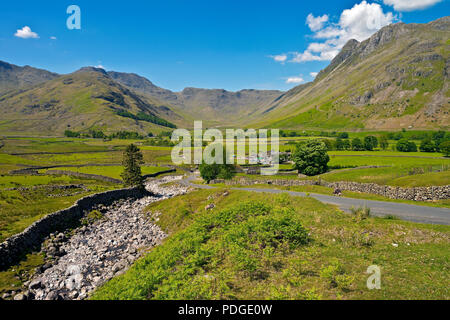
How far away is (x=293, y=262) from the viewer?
16719 millimetres

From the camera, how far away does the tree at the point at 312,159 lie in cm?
7381

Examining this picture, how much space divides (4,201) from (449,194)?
243 ft

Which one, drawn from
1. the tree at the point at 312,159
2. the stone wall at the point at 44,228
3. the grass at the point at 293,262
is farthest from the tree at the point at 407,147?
the stone wall at the point at 44,228

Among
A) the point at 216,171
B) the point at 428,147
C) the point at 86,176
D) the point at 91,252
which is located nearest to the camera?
the point at 91,252

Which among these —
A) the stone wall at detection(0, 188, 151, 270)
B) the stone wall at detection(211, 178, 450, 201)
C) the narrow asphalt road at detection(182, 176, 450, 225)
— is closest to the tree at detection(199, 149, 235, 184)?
the stone wall at detection(0, 188, 151, 270)

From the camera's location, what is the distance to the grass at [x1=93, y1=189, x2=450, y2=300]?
42.3ft

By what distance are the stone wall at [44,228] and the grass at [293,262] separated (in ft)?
51.9

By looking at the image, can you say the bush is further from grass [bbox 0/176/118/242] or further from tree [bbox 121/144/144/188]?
grass [bbox 0/176/118/242]

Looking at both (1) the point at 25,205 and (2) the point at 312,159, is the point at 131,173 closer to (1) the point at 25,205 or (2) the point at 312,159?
(1) the point at 25,205

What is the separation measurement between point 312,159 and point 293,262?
62609mm

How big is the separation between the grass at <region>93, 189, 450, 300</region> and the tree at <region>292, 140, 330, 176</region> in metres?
50.2

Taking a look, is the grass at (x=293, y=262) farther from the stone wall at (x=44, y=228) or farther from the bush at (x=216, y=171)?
the bush at (x=216, y=171)

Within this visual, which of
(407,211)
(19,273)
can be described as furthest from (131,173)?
(407,211)
